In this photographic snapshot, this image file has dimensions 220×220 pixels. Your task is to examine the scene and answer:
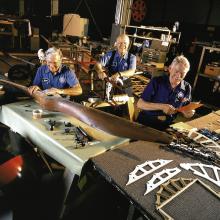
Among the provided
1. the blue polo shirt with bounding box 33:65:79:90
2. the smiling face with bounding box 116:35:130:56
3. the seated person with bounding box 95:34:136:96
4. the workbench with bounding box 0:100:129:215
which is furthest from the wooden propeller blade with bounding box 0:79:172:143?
the smiling face with bounding box 116:35:130:56

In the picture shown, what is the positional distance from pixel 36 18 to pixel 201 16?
300 inches

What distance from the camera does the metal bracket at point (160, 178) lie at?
154 cm

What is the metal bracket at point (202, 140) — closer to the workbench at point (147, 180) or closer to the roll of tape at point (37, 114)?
the workbench at point (147, 180)

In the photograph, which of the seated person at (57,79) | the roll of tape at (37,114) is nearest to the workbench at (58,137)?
the roll of tape at (37,114)

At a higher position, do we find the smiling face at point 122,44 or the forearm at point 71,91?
the smiling face at point 122,44

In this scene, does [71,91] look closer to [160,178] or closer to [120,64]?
[120,64]

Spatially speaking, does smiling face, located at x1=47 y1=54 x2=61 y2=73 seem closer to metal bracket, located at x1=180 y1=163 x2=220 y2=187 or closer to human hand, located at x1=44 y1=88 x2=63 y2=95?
human hand, located at x1=44 y1=88 x2=63 y2=95

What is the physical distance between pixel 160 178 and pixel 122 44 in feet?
9.63

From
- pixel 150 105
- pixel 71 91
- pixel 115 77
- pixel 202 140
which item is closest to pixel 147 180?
pixel 202 140

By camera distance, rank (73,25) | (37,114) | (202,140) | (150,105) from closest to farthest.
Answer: (202,140) → (37,114) → (150,105) → (73,25)

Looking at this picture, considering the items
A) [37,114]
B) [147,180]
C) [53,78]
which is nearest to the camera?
[147,180]

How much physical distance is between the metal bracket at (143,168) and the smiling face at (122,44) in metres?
2.71

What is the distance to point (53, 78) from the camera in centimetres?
321

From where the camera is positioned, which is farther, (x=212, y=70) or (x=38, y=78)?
(x=212, y=70)
